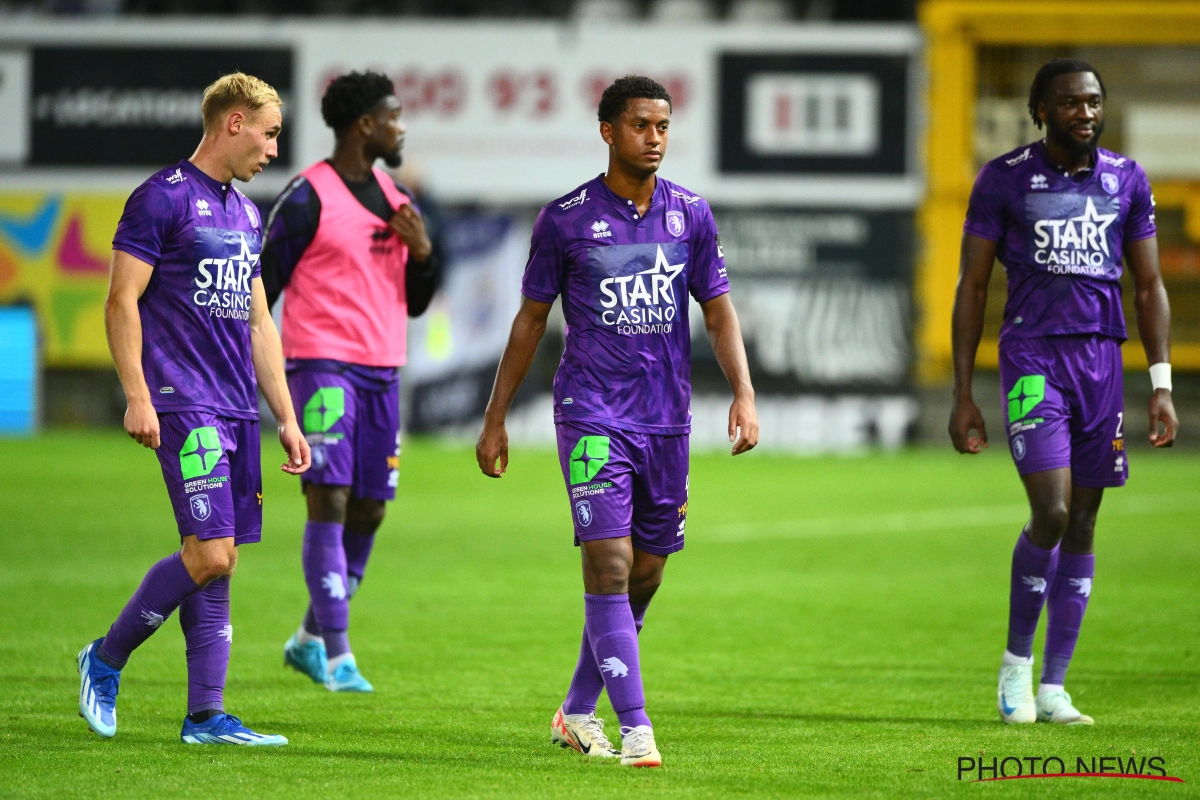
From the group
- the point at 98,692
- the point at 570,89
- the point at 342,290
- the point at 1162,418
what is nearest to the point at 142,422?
the point at 98,692

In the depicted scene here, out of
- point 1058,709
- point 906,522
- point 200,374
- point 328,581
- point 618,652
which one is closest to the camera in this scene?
point 618,652

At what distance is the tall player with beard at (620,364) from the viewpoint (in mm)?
5609

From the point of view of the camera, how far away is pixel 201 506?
5648 mm

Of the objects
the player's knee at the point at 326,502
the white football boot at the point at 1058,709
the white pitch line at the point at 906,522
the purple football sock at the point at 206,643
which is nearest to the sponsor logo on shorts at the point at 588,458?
the purple football sock at the point at 206,643

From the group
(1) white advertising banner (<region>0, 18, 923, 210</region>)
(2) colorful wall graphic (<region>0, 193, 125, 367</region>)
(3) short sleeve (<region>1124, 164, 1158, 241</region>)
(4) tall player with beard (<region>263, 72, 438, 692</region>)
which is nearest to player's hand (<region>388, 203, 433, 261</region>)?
(4) tall player with beard (<region>263, 72, 438, 692</region>)

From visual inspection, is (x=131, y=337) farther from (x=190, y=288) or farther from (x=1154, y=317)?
(x=1154, y=317)

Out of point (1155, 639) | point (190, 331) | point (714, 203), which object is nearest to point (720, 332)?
point (190, 331)

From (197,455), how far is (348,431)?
1703mm

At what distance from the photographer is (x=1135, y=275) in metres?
6.60

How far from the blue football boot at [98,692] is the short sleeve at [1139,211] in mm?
4139

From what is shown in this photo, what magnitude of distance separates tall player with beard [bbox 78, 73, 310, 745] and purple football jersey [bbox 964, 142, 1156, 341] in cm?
276

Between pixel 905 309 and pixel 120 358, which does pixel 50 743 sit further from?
pixel 905 309

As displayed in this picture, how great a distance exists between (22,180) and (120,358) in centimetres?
1800

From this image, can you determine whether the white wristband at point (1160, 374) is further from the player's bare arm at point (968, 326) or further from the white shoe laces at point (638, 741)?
the white shoe laces at point (638, 741)
